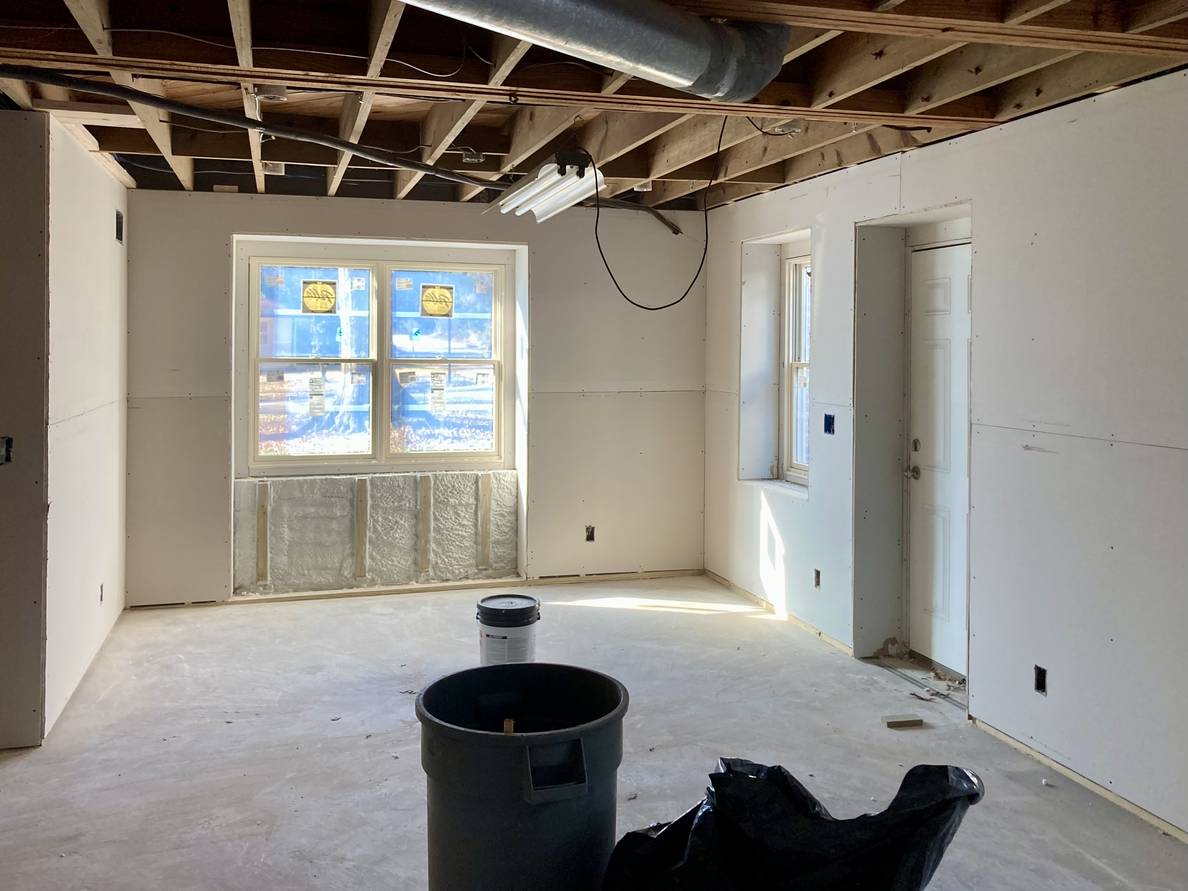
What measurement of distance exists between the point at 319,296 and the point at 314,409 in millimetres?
732

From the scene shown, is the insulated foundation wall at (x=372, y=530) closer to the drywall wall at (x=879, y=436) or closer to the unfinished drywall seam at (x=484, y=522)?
the unfinished drywall seam at (x=484, y=522)

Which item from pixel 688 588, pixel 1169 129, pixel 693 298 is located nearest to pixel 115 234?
pixel 693 298

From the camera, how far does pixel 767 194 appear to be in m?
5.84

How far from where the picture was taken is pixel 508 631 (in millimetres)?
4223

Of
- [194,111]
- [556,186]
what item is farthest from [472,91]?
[556,186]

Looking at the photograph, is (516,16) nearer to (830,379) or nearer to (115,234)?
(830,379)

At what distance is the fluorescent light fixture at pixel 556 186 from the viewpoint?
169 inches

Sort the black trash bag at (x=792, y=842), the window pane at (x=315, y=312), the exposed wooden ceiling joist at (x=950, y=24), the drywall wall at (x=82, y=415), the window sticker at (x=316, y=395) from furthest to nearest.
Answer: the window sticker at (x=316, y=395) → the window pane at (x=315, y=312) → the drywall wall at (x=82, y=415) → the exposed wooden ceiling joist at (x=950, y=24) → the black trash bag at (x=792, y=842)

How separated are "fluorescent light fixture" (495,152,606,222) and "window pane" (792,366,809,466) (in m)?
1.91

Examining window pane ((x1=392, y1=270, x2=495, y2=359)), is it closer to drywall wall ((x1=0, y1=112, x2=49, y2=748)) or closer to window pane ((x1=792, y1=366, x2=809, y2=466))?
window pane ((x1=792, y1=366, x2=809, y2=466))

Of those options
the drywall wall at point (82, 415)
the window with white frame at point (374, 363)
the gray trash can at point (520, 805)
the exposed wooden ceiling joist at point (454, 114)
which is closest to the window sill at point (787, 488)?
the window with white frame at point (374, 363)

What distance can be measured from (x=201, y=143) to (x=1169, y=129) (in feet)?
13.6

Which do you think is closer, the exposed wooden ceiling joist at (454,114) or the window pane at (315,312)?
the exposed wooden ceiling joist at (454,114)

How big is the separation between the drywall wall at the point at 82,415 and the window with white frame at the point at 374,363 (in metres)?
0.91
